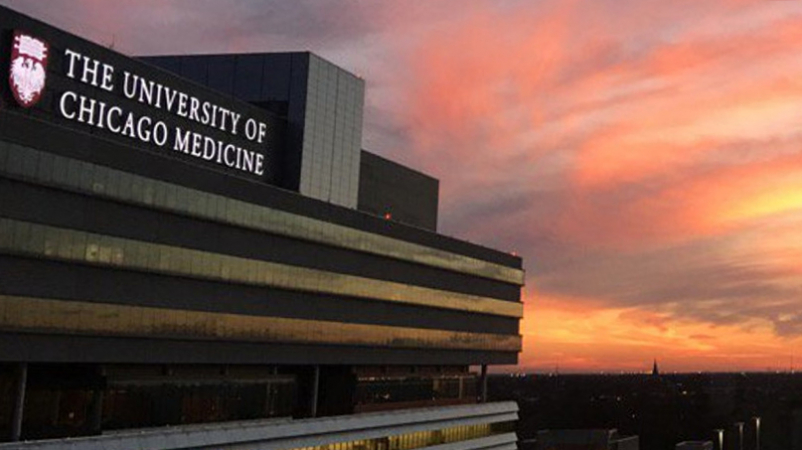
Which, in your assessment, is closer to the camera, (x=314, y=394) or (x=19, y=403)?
(x=19, y=403)

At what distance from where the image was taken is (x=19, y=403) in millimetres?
62531

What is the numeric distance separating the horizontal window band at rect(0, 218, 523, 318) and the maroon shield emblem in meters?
9.74

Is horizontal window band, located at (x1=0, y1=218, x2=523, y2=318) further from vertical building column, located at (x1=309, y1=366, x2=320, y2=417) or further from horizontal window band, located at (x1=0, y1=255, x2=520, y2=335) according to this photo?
vertical building column, located at (x1=309, y1=366, x2=320, y2=417)

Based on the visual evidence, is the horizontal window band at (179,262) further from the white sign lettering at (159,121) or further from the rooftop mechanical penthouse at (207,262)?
the white sign lettering at (159,121)

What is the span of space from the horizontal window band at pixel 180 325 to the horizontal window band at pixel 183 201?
27.1 ft

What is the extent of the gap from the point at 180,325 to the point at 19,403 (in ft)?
48.6

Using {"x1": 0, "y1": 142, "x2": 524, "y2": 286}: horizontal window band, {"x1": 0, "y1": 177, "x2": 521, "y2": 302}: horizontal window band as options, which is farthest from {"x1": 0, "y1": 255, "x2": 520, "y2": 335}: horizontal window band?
{"x1": 0, "y1": 142, "x2": 524, "y2": 286}: horizontal window band

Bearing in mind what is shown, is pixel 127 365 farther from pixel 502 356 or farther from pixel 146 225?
pixel 502 356

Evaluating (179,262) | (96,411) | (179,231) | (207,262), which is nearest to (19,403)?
(96,411)

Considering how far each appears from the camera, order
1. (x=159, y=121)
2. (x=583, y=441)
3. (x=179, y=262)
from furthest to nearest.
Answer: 1. (x=583, y=441)
2. (x=159, y=121)
3. (x=179, y=262)

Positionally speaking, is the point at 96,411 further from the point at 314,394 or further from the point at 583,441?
the point at 583,441

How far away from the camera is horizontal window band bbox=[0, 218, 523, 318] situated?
198 ft

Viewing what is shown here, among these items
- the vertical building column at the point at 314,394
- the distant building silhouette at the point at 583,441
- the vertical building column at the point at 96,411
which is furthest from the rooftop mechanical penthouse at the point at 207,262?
the distant building silhouette at the point at 583,441

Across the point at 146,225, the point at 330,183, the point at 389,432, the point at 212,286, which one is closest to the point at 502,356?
the point at 389,432
